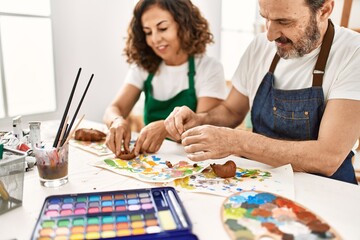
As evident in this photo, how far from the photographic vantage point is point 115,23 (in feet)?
8.70

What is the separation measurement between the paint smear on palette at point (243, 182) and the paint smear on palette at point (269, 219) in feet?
0.21

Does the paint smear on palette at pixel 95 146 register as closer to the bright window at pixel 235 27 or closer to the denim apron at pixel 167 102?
the denim apron at pixel 167 102

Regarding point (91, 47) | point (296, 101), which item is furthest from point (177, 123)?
point (91, 47)

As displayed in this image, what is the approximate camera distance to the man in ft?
3.38

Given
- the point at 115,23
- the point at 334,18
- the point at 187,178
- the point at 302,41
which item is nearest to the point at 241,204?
the point at 187,178

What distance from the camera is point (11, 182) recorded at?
79 cm

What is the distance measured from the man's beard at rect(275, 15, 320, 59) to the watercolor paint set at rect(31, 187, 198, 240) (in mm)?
756

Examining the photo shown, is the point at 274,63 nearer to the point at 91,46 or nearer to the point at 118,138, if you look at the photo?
the point at 118,138

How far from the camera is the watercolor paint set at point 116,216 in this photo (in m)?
0.64

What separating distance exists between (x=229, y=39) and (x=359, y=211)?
312cm

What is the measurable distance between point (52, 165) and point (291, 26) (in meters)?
0.94

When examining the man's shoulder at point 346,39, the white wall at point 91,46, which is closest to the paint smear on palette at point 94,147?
the man's shoulder at point 346,39

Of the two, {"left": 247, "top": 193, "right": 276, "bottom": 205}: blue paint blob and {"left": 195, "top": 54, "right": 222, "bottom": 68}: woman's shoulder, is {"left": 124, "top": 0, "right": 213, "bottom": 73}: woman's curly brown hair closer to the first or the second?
{"left": 195, "top": 54, "right": 222, "bottom": 68}: woman's shoulder

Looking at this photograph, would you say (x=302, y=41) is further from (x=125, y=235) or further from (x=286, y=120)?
(x=125, y=235)
